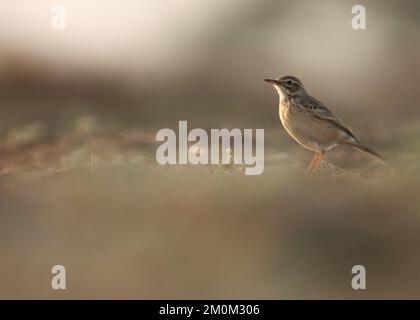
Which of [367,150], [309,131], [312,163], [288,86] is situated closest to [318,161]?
[312,163]

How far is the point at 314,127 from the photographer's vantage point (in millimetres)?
11312

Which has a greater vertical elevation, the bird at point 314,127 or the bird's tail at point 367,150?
the bird at point 314,127

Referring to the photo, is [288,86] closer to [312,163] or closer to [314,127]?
[314,127]

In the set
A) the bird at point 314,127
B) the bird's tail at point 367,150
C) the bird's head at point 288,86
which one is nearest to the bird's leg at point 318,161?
the bird at point 314,127

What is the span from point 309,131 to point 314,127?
9 cm

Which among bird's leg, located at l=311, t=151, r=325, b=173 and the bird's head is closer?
bird's leg, located at l=311, t=151, r=325, b=173

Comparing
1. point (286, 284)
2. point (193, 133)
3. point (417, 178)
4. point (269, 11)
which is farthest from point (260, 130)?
point (269, 11)

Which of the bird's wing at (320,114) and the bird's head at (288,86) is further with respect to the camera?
the bird's head at (288,86)

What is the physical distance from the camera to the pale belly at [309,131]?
11266 millimetres

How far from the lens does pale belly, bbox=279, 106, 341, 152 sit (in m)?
11.3

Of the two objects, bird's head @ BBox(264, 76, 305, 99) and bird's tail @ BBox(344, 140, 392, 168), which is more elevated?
bird's head @ BBox(264, 76, 305, 99)

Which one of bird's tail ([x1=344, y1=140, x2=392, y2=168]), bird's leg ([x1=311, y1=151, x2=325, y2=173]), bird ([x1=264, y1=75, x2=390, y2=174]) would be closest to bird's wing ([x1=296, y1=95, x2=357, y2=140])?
bird ([x1=264, y1=75, x2=390, y2=174])

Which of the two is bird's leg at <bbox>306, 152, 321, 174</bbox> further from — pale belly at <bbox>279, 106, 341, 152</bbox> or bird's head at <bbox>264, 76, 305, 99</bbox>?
bird's head at <bbox>264, 76, 305, 99</bbox>

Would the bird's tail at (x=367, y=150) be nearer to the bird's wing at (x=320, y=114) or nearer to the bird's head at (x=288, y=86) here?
the bird's wing at (x=320, y=114)
